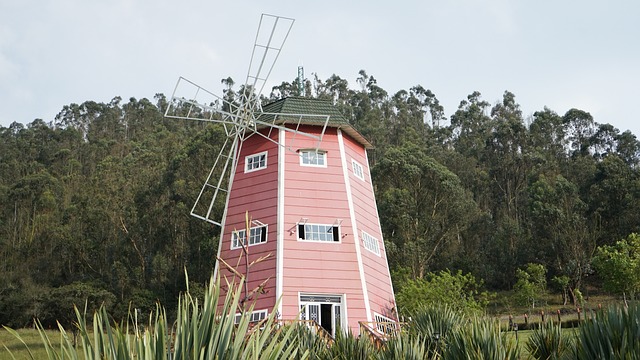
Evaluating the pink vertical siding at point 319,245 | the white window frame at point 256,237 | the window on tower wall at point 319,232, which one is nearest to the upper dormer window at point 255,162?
the pink vertical siding at point 319,245

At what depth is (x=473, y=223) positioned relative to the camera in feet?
151

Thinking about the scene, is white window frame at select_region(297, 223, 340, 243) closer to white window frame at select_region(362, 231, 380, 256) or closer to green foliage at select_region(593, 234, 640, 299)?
white window frame at select_region(362, 231, 380, 256)

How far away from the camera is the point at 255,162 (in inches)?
784

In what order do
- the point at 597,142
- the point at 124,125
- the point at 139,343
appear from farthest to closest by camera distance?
the point at 124,125 → the point at 597,142 → the point at 139,343

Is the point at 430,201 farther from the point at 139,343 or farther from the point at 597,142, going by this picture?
the point at 139,343

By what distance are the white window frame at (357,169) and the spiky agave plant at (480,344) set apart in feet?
35.0

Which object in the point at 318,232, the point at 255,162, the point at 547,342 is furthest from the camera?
the point at 255,162

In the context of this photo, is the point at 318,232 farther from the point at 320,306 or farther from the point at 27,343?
the point at 27,343

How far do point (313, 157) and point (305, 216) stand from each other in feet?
5.88

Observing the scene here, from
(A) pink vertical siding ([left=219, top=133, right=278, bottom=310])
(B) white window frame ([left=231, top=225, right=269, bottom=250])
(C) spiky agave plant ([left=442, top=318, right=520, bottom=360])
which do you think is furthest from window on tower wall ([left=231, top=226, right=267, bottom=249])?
(C) spiky agave plant ([left=442, top=318, right=520, bottom=360])

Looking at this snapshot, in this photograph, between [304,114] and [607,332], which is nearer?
[607,332]

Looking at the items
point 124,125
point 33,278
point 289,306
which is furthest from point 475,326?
point 124,125

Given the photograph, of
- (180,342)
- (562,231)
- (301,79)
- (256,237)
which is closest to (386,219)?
(562,231)

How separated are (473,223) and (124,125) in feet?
127
